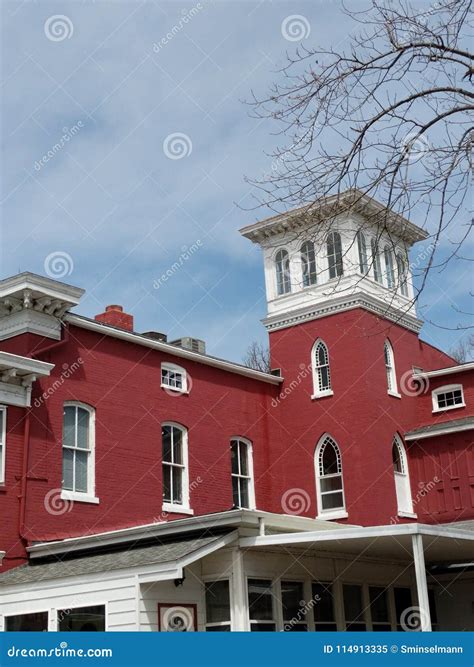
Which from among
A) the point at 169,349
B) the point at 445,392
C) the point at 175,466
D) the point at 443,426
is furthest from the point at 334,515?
the point at 169,349

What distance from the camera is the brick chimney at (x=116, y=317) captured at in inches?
971

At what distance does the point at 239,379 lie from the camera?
26656 millimetres

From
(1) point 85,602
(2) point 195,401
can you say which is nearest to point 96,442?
(2) point 195,401

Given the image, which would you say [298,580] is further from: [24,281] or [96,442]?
[24,281]

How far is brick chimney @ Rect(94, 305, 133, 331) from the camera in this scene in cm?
2467

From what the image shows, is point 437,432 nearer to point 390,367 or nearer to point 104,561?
point 390,367

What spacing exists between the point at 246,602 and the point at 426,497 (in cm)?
1278

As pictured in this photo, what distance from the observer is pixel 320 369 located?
90.4ft

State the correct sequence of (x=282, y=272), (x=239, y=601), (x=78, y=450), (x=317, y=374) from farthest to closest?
(x=282, y=272), (x=317, y=374), (x=78, y=450), (x=239, y=601)

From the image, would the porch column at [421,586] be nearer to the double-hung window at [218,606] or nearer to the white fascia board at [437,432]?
the double-hung window at [218,606]

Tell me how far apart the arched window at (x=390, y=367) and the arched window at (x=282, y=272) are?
3643 mm

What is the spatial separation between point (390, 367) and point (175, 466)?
805 centimetres

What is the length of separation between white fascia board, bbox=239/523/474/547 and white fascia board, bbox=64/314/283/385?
27.3 ft

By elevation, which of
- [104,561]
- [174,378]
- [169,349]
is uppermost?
[169,349]
